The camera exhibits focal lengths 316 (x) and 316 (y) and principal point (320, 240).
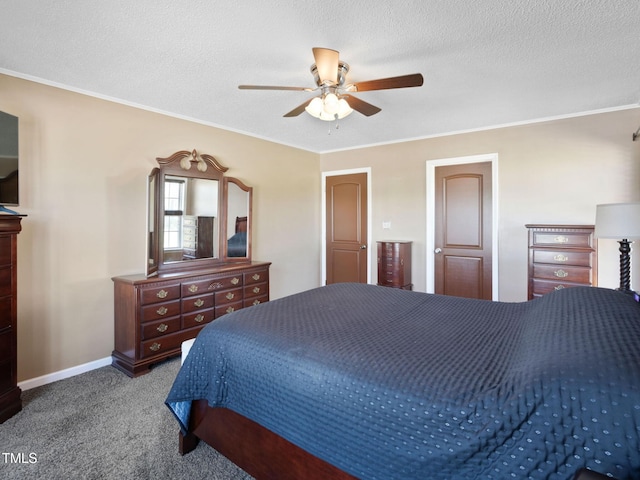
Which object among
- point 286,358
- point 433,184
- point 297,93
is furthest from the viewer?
point 433,184

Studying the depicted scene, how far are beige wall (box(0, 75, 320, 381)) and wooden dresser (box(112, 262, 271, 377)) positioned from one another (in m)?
0.24

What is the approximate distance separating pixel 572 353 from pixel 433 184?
11.6ft

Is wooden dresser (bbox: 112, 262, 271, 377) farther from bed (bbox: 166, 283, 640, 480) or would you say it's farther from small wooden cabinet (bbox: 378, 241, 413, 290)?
small wooden cabinet (bbox: 378, 241, 413, 290)

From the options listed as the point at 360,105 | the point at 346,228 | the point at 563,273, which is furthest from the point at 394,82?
the point at 346,228

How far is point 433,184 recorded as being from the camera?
4.22 metres

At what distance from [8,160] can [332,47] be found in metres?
2.42

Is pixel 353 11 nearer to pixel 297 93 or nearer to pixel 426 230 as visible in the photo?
pixel 297 93

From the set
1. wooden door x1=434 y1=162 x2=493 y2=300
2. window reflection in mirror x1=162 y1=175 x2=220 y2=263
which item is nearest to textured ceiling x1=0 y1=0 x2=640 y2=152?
window reflection in mirror x1=162 y1=175 x2=220 y2=263

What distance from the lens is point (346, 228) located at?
5.04 meters

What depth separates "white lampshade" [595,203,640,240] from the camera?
211 cm

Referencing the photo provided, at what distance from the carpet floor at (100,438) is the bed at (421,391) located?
0.17 m

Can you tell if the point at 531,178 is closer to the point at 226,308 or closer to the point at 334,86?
the point at 334,86

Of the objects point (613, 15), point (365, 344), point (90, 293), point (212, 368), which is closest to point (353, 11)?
point (613, 15)

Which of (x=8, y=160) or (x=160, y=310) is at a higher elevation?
(x=8, y=160)
